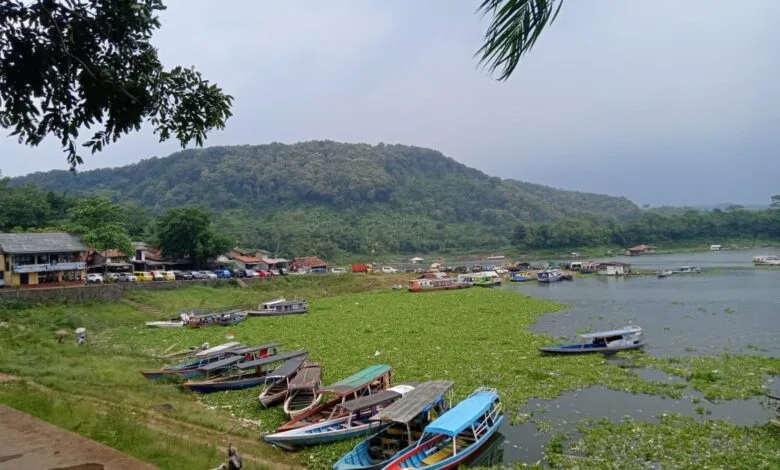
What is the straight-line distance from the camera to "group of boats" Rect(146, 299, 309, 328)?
113 feet

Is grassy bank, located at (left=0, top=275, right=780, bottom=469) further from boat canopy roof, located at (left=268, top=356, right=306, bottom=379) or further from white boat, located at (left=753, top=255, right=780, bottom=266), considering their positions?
white boat, located at (left=753, top=255, right=780, bottom=266)

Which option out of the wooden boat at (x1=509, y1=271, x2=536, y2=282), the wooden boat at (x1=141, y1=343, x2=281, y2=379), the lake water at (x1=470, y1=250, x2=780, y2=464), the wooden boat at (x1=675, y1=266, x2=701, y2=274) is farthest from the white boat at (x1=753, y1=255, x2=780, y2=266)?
the wooden boat at (x1=141, y1=343, x2=281, y2=379)

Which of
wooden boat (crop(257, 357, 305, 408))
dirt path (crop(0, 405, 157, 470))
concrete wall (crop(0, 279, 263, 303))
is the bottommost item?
wooden boat (crop(257, 357, 305, 408))

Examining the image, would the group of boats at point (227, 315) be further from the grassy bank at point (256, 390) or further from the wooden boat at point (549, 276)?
the wooden boat at point (549, 276)

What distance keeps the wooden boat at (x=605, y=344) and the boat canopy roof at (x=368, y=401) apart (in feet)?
38.1

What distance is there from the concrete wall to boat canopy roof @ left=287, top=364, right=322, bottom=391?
85.8 ft

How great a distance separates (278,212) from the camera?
124 m

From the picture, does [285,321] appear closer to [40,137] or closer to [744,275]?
[40,137]

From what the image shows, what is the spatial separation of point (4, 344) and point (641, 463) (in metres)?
25.9

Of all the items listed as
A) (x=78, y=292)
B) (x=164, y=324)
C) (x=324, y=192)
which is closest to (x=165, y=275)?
(x=78, y=292)

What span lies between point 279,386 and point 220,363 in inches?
159

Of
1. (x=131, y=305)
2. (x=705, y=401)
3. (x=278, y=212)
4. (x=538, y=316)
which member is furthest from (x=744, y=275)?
(x=278, y=212)

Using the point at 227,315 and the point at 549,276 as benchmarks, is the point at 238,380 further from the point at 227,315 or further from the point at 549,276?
the point at 549,276

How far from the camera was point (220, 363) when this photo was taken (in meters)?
20.7
